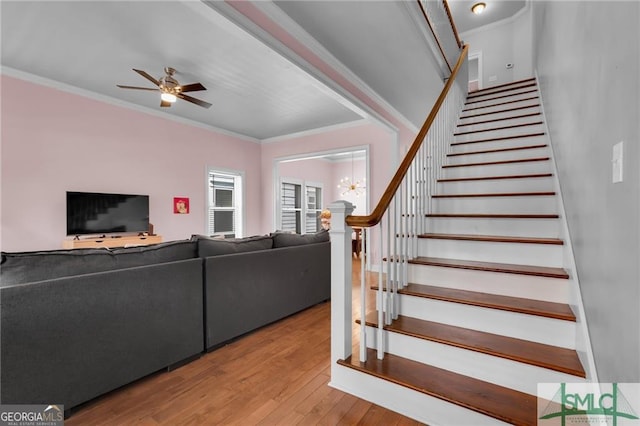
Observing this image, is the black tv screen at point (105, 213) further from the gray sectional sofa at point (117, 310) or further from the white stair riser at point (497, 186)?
the white stair riser at point (497, 186)

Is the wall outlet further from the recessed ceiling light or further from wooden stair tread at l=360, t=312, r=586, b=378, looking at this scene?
the recessed ceiling light

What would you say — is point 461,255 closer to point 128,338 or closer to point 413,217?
point 413,217

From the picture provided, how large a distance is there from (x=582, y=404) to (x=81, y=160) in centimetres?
567

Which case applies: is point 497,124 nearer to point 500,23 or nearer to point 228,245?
point 228,245

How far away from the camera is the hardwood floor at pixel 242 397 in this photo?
1.61 meters

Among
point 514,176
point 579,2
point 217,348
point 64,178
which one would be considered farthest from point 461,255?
point 64,178

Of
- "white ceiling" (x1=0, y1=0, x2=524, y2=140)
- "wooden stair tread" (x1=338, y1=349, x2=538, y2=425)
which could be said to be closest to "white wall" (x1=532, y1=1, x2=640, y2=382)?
"wooden stair tread" (x1=338, y1=349, x2=538, y2=425)

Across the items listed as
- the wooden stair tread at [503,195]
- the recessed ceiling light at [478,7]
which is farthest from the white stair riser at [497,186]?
the recessed ceiling light at [478,7]

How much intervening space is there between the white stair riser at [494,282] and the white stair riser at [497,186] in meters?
1.12

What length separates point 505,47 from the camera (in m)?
6.07

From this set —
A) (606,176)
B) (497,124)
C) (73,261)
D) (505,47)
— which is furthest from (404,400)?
(505,47)

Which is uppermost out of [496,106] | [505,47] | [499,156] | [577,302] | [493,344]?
[505,47]

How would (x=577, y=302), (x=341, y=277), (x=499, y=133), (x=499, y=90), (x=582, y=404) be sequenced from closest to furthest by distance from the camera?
(x=582, y=404)
(x=577, y=302)
(x=341, y=277)
(x=499, y=133)
(x=499, y=90)

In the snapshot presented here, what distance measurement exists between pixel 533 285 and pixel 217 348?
7.71ft
